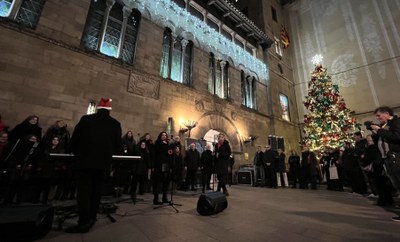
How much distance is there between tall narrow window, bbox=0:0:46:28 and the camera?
609 centimetres

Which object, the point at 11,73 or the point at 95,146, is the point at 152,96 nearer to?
the point at 11,73

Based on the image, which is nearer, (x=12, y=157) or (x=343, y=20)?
(x=12, y=157)

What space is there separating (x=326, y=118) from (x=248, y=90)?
5.36 meters

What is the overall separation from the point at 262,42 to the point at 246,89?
5194mm

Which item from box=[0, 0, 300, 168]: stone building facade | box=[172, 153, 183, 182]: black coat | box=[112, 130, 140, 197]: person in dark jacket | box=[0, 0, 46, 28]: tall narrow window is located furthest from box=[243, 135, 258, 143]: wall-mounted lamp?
box=[0, 0, 46, 28]: tall narrow window

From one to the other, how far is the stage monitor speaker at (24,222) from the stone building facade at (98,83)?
4697 mm

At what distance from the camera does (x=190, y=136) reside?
29.8ft

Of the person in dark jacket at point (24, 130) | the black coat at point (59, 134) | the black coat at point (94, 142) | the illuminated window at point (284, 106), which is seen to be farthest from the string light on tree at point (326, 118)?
the person in dark jacket at point (24, 130)

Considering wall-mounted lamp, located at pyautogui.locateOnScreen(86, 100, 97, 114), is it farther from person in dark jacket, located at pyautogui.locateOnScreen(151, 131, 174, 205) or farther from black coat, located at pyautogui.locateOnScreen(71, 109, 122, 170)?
black coat, located at pyautogui.locateOnScreen(71, 109, 122, 170)

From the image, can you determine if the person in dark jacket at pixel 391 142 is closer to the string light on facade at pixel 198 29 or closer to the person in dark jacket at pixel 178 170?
the person in dark jacket at pixel 178 170

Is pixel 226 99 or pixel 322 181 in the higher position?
pixel 226 99

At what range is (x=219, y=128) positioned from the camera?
10555mm

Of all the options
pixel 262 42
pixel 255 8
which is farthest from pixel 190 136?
pixel 255 8

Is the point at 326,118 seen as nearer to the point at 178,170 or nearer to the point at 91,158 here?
the point at 178,170
